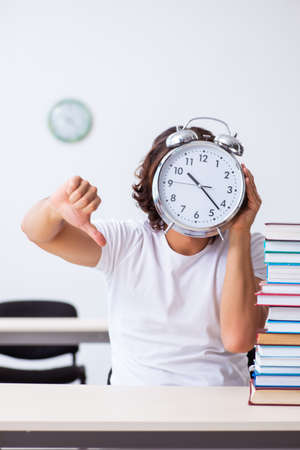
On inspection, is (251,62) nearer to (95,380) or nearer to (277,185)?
(277,185)

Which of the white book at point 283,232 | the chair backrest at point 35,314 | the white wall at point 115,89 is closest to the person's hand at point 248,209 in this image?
the white book at point 283,232

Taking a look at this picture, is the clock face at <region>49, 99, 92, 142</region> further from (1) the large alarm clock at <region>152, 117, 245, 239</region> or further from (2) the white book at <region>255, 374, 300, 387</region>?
(2) the white book at <region>255, 374, 300, 387</region>

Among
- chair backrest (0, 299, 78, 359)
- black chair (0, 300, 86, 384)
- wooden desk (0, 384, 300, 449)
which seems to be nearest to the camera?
wooden desk (0, 384, 300, 449)

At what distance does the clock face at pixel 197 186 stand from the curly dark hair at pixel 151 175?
0.54 feet

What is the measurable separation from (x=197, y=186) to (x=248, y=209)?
0.56ft

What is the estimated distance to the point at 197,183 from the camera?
1.10 meters

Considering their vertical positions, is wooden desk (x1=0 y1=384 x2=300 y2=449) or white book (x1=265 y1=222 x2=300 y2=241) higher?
white book (x1=265 y1=222 x2=300 y2=241)

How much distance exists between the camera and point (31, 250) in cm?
382

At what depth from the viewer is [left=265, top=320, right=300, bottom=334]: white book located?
1.06m

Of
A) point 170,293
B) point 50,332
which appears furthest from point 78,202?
point 50,332

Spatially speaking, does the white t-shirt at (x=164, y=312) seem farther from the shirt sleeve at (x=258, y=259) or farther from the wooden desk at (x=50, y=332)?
the wooden desk at (x=50, y=332)

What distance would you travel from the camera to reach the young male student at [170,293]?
4.02ft

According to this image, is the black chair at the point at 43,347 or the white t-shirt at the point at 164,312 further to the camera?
the black chair at the point at 43,347

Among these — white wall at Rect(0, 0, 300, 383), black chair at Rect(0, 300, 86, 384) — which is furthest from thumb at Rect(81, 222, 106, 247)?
white wall at Rect(0, 0, 300, 383)
